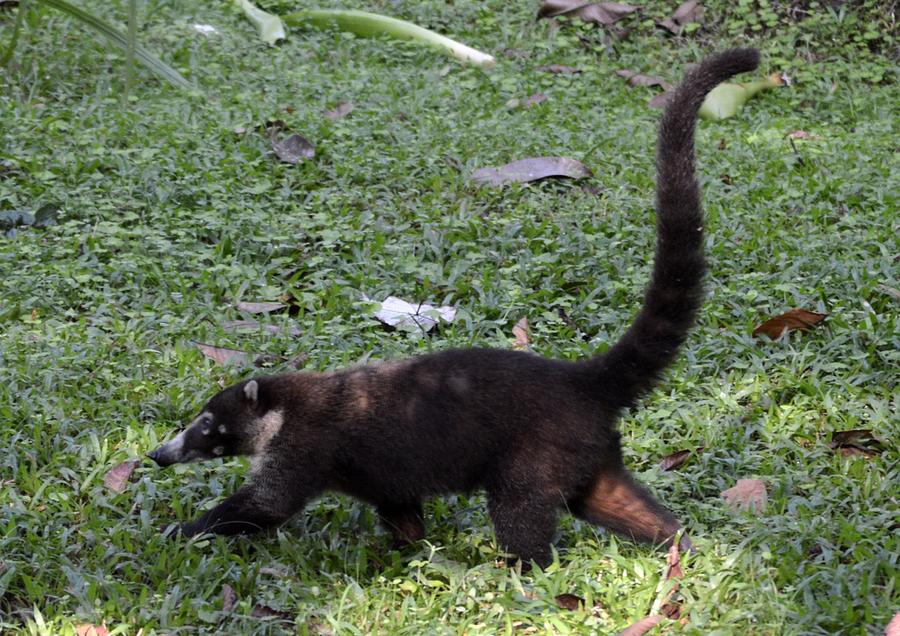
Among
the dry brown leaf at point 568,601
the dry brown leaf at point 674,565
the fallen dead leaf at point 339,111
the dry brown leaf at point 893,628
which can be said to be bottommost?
the dry brown leaf at point 568,601

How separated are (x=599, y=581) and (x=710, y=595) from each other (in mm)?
345

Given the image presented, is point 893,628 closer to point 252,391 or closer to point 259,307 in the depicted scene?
point 252,391

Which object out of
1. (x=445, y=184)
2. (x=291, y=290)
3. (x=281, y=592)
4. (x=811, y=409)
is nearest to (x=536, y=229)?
(x=445, y=184)

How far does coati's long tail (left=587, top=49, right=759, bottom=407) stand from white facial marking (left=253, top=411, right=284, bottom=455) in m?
1.01

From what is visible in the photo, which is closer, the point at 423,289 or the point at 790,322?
the point at 790,322

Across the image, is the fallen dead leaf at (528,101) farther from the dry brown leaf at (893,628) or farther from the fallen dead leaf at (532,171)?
the dry brown leaf at (893,628)

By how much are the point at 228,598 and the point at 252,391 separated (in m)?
0.69

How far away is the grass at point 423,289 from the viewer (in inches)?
136

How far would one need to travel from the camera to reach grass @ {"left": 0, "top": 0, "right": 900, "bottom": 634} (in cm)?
346

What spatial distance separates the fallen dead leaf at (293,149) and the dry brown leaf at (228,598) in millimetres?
3486

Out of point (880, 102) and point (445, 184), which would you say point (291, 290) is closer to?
point (445, 184)

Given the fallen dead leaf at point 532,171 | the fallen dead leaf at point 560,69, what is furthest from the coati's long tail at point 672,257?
the fallen dead leaf at point 560,69

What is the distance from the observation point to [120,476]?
4.10 metres

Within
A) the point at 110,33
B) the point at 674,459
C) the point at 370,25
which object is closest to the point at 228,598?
the point at 674,459
